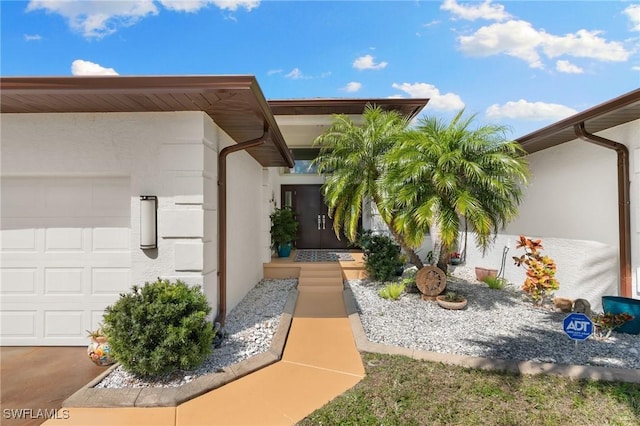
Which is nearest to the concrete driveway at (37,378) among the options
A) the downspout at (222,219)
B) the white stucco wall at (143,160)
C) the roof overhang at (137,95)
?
the white stucco wall at (143,160)

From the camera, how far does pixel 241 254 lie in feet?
21.1

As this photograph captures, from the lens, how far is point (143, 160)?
429 cm

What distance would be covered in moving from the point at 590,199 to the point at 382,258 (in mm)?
4337

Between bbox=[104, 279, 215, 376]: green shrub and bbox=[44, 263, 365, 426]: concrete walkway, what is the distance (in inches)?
16.4

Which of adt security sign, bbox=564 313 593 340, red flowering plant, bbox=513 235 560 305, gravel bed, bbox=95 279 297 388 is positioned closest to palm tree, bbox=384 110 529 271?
red flowering plant, bbox=513 235 560 305

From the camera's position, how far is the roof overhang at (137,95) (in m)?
3.46

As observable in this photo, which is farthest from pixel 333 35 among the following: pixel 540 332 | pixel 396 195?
pixel 540 332

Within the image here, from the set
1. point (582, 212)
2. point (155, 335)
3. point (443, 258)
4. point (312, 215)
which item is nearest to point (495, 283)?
point (443, 258)

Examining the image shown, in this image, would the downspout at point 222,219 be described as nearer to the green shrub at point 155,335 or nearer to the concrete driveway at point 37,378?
the green shrub at point 155,335

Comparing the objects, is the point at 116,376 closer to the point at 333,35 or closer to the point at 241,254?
the point at 241,254

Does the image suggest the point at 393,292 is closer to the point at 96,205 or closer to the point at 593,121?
the point at 593,121

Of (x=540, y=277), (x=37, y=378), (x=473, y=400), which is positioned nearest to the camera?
(x=473, y=400)

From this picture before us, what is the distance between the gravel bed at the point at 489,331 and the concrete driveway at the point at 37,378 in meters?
A: 3.68

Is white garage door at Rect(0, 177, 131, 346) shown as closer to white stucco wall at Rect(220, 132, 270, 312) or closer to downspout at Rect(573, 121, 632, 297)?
white stucco wall at Rect(220, 132, 270, 312)
